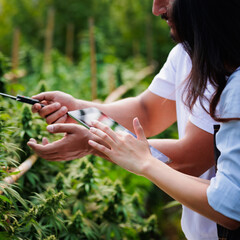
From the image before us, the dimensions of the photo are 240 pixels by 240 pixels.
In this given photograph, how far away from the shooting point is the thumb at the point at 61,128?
152 cm

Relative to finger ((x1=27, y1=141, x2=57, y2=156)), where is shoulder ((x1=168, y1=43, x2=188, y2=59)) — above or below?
above

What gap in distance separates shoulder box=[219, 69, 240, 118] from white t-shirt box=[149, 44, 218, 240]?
0.24m

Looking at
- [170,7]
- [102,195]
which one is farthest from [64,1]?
[170,7]

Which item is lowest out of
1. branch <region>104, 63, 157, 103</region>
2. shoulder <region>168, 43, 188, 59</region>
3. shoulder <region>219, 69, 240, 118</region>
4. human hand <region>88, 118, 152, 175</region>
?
branch <region>104, 63, 157, 103</region>

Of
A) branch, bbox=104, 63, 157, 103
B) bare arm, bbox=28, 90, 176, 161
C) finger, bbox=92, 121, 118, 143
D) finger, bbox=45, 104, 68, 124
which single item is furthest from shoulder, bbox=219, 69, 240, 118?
branch, bbox=104, 63, 157, 103

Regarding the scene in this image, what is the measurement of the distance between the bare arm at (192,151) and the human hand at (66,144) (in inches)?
14.0

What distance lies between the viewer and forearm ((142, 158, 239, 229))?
1145 millimetres

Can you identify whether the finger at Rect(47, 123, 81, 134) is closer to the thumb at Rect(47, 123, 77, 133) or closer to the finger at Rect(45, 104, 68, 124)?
the thumb at Rect(47, 123, 77, 133)

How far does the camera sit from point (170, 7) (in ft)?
4.23

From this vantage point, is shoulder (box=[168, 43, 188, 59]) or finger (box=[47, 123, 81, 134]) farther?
shoulder (box=[168, 43, 188, 59])

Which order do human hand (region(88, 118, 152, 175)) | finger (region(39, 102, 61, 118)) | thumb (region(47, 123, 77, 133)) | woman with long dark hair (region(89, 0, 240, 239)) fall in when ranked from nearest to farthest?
woman with long dark hair (region(89, 0, 240, 239)) → human hand (region(88, 118, 152, 175)) → thumb (region(47, 123, 77, 133)) → finger (region(39, 102, 61, 118))

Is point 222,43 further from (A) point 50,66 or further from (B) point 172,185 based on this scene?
(A) point 50,66

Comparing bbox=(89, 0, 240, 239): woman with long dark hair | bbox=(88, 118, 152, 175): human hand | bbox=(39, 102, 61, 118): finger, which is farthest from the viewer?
bbox=(39, 102, 61, 118): finger

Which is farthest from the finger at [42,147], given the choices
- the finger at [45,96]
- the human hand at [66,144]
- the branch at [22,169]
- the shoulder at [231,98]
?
the shoulder at [231,98]
